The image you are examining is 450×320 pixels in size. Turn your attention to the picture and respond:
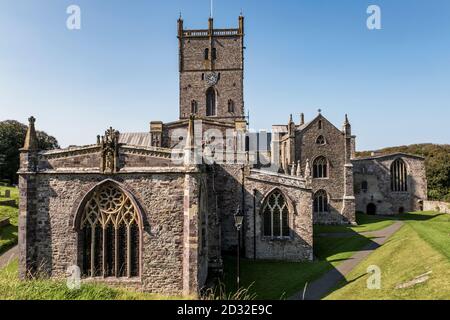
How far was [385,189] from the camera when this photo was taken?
42562mm

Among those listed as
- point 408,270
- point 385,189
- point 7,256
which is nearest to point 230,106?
point 385,189

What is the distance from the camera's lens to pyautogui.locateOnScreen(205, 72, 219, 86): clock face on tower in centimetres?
3788

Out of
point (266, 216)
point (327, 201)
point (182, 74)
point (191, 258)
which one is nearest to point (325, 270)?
point (266, 216)

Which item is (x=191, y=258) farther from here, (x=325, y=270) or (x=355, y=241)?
(x=355, y=241)

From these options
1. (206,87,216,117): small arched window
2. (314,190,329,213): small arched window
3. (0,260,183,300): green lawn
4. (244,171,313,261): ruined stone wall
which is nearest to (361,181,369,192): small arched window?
(314,190,329,213): small arched window

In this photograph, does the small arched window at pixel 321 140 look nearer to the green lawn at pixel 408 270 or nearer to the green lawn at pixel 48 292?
the green lawn at pixel 408 270

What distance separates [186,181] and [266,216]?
9.45m

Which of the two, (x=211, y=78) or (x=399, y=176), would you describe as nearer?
(x=211, y=78)

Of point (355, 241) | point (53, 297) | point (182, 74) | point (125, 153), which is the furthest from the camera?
point (182, 74)

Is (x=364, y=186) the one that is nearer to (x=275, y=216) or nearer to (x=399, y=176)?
(x=399, y=176)

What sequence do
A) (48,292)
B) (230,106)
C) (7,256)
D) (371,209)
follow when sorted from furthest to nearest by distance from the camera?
1. (371,209)
2. (230,106)
3. (7,256)
4. (48,292)

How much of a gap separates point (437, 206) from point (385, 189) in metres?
6.94

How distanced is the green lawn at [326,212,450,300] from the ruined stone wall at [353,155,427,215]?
24734 mm
